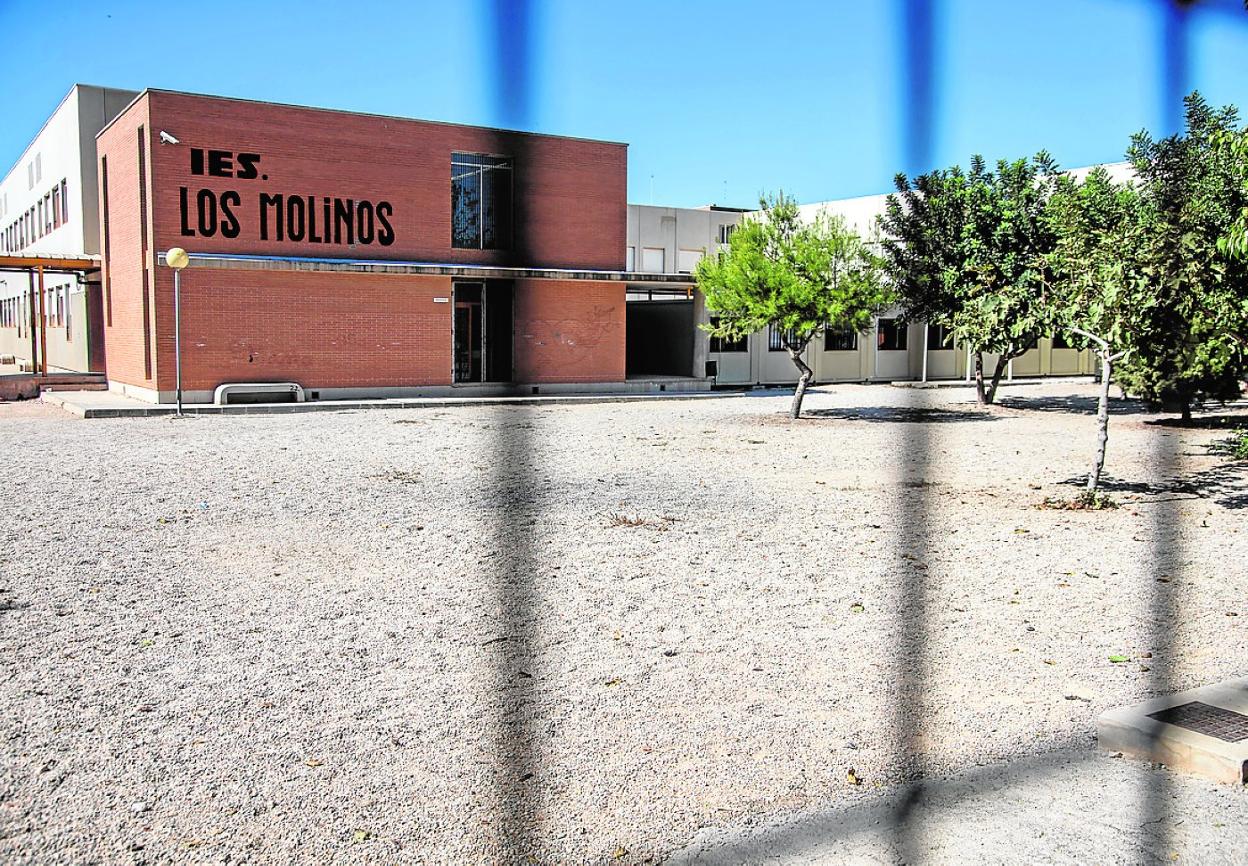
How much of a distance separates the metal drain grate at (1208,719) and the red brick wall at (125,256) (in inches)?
696

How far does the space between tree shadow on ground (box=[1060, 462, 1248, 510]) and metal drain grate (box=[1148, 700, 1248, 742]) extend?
5.74m

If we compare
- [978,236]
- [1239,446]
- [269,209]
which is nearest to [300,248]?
[269,209]

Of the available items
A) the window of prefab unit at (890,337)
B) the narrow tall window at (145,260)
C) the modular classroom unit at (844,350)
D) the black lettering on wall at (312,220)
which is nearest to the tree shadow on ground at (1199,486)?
the modular classroom unit at (844,350)

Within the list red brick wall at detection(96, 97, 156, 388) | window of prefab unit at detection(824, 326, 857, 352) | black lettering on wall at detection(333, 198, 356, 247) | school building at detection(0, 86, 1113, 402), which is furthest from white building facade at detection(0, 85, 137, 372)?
window of prefab unit at detection(824, 326, 857, 352)

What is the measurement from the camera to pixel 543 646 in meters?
4.44

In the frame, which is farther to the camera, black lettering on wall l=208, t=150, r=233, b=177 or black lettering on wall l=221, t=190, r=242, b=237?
black lettering on wall l=221, t=190, r=242, b=237

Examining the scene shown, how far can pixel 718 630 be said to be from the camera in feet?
15.7

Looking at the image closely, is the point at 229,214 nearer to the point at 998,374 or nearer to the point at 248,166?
the point at 248,166

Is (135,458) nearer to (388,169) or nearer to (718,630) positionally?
(718,630)

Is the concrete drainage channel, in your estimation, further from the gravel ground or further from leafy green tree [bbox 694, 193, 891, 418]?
leafy green tree [bbox 694, 193, 891, 418]

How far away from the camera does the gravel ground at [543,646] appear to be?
2852mm

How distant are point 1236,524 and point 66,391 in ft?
70.4

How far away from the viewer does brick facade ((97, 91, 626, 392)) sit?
58.4 feet

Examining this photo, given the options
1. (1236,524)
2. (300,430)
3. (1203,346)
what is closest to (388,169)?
(300,430)
